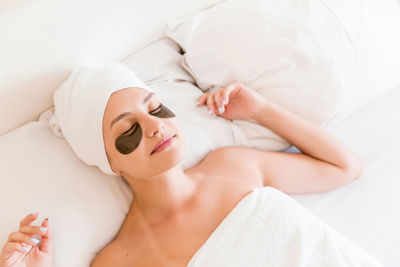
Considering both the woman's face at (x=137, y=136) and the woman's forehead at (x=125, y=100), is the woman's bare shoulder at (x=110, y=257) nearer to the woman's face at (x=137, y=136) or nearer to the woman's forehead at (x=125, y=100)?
the woman's face at (x=137, y=136)

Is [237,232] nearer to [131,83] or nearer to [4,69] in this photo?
[131,83]

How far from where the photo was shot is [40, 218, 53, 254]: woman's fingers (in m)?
0.99

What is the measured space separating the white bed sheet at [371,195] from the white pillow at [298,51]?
5.8 inches

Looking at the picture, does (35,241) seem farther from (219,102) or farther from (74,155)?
(219,102)

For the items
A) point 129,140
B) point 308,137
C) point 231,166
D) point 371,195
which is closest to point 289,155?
point 308,137

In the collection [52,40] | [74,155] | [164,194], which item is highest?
[52,40]

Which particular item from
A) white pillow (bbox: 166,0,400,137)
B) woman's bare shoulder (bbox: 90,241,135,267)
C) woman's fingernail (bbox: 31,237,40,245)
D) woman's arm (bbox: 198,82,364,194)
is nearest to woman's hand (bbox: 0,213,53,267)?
woman's fingernail (bbox: 31,237,40,245)

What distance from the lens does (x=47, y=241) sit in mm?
1000

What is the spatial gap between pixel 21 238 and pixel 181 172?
456mm

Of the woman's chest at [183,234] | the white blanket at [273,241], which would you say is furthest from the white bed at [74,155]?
the white blanket at [273,241]

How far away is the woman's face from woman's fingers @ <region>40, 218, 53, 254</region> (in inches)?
10.2

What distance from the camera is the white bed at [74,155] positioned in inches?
41.5

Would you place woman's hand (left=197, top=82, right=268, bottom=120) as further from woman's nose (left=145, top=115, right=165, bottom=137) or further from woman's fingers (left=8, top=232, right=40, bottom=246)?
woman's fingers (left=8, top=232, right=40, bottom=246)

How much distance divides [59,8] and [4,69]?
24 cm
